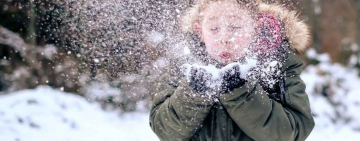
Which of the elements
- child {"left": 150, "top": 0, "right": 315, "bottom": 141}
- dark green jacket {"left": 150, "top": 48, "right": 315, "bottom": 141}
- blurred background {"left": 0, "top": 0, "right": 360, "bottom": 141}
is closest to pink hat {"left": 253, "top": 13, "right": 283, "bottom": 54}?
child {"left": 150, "top": 0, "right": 315, "bottom": 141}

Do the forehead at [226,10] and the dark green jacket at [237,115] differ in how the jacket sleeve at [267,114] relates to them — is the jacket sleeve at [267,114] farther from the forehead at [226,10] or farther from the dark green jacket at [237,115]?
the forehead at [226,10]

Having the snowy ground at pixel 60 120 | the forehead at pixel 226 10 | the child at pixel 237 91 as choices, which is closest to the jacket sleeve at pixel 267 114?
the child at pixel 237 91

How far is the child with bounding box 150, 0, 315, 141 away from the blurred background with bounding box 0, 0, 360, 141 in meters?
0.33

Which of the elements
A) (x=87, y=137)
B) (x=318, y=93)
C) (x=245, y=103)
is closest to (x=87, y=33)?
(x=87, y=137)

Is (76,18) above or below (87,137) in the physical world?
above

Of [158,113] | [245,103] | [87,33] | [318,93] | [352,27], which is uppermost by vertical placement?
[352,27]

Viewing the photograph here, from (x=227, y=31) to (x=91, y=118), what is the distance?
3706 mm

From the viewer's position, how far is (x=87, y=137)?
4277mm

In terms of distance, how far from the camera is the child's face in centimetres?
161

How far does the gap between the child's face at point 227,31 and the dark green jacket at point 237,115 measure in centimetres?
16

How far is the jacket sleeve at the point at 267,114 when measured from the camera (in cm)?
157

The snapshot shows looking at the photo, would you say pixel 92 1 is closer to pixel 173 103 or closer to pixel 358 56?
pixel 173 103

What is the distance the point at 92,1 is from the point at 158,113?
173cm

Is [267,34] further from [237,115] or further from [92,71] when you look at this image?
[92,71]
